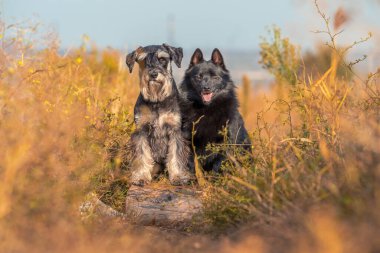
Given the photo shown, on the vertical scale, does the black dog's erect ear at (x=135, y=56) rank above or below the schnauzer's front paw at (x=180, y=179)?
above

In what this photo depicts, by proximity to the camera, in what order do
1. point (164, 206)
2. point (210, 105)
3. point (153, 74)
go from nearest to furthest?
point (164, 206) → point (153, 74) → point (210, 105)

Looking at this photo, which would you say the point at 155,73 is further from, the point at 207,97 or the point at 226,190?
the point at 226,190

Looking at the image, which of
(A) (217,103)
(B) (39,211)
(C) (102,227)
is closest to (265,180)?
(C) (102,227)

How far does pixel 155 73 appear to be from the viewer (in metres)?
7.41

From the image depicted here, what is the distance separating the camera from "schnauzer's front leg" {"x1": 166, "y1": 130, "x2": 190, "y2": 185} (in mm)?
7586

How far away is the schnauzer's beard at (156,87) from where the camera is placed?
291 inches

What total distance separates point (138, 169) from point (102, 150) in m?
0.62

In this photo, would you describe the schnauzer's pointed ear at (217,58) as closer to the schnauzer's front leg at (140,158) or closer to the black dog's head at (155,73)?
the black dog's head at (155,73)

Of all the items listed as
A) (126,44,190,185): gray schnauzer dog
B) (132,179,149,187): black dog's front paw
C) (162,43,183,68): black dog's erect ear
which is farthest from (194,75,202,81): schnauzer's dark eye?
(132,179,149,187): black dog's front paw

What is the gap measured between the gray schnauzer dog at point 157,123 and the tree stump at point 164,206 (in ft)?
1.44

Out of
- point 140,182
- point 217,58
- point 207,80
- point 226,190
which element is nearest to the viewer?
point 226,190

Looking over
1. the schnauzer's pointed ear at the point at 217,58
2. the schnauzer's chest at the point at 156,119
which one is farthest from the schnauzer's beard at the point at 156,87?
the schnauzer's pointed ear at the point at 217,58

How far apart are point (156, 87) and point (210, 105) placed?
99 centimetres

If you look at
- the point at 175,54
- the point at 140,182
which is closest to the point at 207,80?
the point at 175,54
